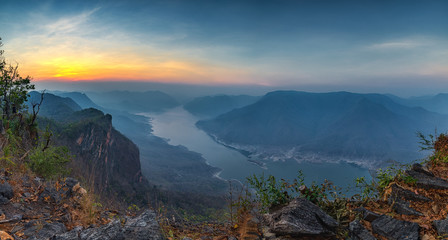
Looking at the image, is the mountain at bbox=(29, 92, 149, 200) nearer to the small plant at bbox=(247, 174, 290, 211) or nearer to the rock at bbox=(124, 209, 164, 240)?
the rock at bbox=(124, 209, 164, 240)

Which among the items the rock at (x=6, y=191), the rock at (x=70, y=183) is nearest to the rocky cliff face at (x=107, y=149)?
the rock at (x=70, y=183)

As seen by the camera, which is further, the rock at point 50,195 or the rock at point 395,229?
the rock at point 50,195

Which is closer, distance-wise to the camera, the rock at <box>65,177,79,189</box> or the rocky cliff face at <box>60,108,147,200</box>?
the rock at <box>65,177,79,189</box>

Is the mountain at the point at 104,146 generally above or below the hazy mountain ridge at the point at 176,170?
above

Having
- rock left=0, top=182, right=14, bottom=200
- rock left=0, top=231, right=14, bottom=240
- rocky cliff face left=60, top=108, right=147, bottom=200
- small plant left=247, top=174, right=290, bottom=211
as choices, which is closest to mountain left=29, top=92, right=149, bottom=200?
rocky cliff face left=60, top=108, right=147, bottom=200

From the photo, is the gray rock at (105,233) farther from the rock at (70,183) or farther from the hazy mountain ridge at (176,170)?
the hazy mountain ridge at (176,170)

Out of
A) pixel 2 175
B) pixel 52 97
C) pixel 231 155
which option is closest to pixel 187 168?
pixel 231 155

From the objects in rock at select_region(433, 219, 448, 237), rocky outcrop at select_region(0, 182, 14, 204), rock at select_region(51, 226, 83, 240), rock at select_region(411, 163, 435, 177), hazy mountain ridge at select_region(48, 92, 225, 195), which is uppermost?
rock at select_region(411, 163, 435, 177)

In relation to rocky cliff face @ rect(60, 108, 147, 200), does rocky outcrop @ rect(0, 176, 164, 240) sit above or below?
above

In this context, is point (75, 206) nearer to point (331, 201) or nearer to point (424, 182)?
point (331, 201)
